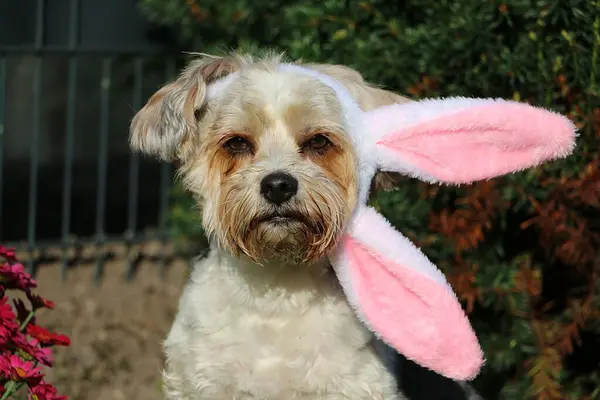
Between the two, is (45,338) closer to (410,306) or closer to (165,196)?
(410,306)

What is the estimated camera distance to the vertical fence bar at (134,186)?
6449 millimetres

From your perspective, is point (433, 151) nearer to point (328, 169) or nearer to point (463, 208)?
point (328, 169)

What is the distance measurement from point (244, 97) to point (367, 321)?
2.42 feet

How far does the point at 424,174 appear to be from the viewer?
278 centimetres

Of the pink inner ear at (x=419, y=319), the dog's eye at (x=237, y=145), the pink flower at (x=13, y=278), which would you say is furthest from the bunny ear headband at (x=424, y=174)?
the pink flower at (x=13, y=278)

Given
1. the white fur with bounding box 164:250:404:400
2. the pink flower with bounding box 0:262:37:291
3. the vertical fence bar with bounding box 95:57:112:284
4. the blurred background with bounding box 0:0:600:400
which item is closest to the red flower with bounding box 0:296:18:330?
the pink flower with bounding box 0:262:37:291

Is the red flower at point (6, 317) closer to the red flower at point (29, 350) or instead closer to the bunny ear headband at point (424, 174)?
the red flower at point (29, 350)

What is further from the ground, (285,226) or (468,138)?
(468,138)

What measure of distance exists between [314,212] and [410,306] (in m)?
0.38

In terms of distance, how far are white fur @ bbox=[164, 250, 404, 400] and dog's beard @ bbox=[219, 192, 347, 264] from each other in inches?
6.2

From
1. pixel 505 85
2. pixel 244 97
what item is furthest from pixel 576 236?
pixel 244 97

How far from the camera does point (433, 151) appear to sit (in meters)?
2.77

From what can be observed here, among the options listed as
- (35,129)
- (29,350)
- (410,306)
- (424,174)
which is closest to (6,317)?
(29,350)

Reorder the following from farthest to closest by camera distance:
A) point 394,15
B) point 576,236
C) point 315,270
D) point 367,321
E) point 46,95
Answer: point 46,95
point 394,15
point 576,236
point 315,270
point 367,321
